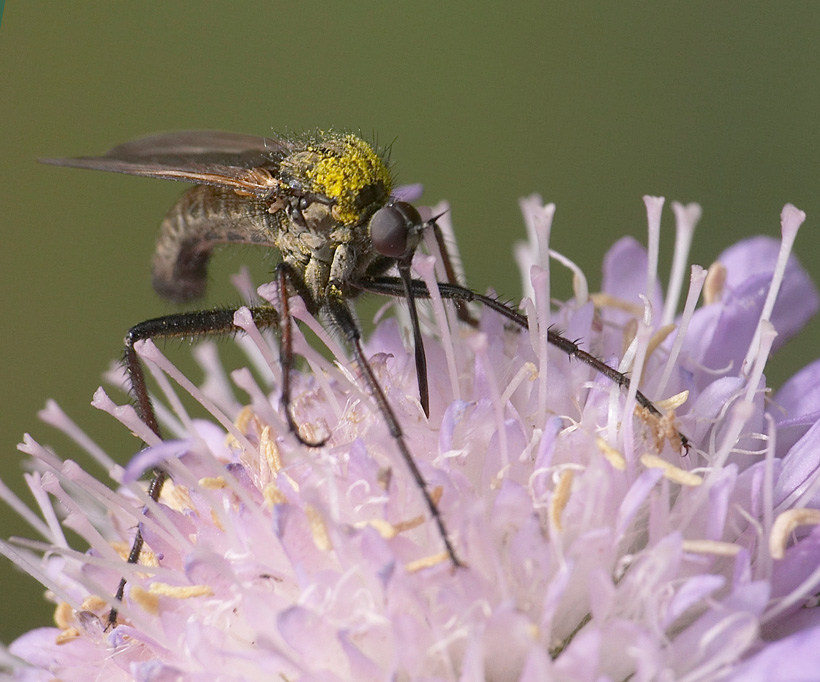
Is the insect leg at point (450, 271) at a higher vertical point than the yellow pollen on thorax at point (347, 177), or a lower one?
lower

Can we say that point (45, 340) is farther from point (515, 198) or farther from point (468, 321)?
point (468, 321)

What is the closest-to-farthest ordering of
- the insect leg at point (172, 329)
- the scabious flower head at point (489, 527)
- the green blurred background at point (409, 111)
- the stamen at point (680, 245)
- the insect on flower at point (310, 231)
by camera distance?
1. the scabious flower head at point (489, 527)
2. the insect on flower at point (310, 231)
3. the insect leg at point (172, 329)
4. the stamen at point (680, 245)
5. the green blurred background at point (409, 111)

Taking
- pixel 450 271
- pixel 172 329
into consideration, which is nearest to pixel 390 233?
pixel 450 271

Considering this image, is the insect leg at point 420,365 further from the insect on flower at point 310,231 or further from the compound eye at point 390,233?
the compound eye at point 390,233

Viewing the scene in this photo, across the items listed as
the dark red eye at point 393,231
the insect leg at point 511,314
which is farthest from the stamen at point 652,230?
the dark red eye at point 393,231

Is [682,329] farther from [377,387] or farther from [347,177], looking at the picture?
[347,177]

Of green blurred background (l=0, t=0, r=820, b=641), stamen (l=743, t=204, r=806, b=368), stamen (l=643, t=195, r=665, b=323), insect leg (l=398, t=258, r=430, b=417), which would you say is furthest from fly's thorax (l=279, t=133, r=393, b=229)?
green blurred background (l=0, t=0, r=820, b=641)
